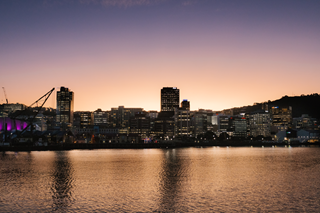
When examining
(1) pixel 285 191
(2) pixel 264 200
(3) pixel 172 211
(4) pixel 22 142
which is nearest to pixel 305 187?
(1) pixel 285 191

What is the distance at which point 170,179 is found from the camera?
2029 inches

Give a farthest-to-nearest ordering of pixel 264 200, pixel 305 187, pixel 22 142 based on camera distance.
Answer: pixel 22 142 → pixel 305 187 → pixel 264 200

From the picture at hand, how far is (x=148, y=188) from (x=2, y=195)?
17.8m

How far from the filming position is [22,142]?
188 metres

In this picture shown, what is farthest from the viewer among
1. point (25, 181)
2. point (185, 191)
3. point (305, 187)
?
point (25, 181)

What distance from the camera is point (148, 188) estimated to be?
4253 centimetres

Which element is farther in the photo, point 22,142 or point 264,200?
point 22,142

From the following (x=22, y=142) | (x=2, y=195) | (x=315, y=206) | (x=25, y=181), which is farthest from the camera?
(x=22, y=142)

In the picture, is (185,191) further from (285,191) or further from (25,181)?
(25,181)

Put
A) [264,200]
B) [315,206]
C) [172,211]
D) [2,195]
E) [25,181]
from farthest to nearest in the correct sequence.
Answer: [25,181] < [2,195] < [264,200] < [315,206] < [172,211]

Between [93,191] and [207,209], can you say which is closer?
[207,209]

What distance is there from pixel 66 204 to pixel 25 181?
2017cm

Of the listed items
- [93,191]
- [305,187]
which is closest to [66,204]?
[93,191]

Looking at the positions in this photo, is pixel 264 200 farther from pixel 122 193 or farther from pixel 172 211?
pixel 122 193
